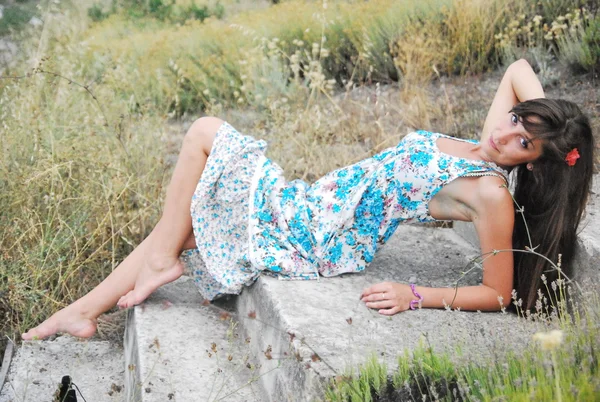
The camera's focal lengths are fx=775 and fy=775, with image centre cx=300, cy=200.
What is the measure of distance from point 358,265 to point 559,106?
94 centimetres

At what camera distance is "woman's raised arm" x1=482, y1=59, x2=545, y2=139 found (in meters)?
2.99

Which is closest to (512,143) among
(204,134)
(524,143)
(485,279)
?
(524,143)

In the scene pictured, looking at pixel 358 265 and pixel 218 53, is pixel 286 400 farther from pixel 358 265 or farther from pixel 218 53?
pixel 218 53

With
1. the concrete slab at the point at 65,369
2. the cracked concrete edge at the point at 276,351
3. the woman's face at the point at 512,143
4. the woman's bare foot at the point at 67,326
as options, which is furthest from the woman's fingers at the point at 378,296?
the woman's bare foot at the point at 67,326

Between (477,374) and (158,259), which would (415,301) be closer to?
(477,374)

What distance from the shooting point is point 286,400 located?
237cm

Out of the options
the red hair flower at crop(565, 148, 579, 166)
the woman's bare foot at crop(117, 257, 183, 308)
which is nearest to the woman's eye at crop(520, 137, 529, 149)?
the red hair flower at crop(565, 148, 579, 166)

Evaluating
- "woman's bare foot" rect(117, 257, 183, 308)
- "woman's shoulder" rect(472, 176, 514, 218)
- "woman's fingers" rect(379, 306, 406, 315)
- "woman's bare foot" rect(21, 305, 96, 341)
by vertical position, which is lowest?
"woman's bare foot" rect(21, 305, 96, 341)

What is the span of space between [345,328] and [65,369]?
4.14ft

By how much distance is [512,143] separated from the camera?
2.61m

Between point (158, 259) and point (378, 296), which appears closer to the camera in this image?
point (378, 296)

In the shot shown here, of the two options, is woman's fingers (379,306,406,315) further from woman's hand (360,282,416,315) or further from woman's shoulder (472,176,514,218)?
woman's shoulder (472,176,514,218)

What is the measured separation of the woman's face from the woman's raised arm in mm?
314

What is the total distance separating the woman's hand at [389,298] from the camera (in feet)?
8.48
